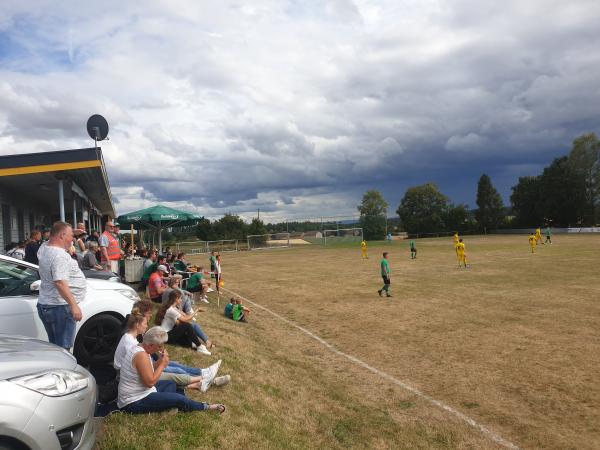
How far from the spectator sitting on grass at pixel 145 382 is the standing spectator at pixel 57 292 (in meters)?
0.80

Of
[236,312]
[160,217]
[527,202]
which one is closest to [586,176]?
[527,202]

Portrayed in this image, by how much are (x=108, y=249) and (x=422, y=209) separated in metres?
92.7

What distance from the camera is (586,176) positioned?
75.6 metres

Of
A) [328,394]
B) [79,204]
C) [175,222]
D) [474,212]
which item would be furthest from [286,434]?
[474,212]

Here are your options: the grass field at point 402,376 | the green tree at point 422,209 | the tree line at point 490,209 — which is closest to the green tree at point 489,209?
the tree line at point 490,209

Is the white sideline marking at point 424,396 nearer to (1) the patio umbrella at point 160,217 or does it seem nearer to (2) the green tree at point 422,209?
(1) the patio umbrella at point 160,217

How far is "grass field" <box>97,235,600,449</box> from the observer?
592 centimetres

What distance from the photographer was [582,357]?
8.98 metres

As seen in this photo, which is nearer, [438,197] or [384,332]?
[384,332]

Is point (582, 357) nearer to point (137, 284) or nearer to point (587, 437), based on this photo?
point (587, 437)

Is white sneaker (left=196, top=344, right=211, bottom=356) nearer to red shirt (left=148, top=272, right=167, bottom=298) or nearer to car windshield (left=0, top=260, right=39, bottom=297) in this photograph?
car windshield (left=0, top=260, right=39, bottom=297)

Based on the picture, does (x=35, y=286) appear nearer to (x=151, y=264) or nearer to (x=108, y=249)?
(x=108, y=249)

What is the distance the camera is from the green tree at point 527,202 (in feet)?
271

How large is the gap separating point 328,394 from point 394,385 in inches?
48.8
